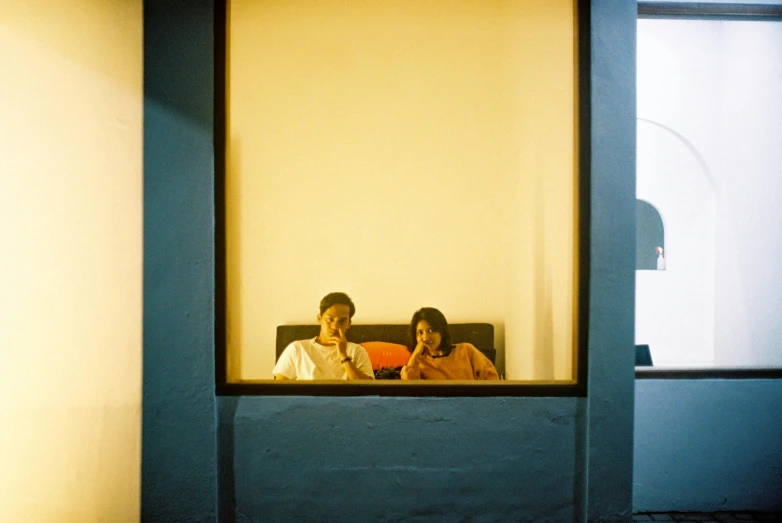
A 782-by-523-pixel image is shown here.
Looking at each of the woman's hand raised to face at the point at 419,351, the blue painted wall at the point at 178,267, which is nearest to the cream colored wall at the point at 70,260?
the blue painted wall at the point at 178,267

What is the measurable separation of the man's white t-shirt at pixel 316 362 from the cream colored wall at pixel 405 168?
0.85 feet

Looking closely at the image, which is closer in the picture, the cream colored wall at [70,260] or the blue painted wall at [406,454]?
the cream colored wall at [70,260]

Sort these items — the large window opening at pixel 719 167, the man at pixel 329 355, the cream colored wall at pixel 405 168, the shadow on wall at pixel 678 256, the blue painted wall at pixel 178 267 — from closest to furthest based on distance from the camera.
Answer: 1. the blue painted wall at pixel 178 267
2. the cream colored wall at pixel 405 168
3. the man at pixel 329 355
4. the large window opening at pixel 719 167
5. the shadow on wall at pixel 678 256

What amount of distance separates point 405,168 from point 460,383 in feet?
8.32

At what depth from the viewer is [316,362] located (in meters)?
3.33

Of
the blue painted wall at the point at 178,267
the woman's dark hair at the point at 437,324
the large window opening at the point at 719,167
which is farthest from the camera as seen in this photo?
the large window opening at the point at 719,167

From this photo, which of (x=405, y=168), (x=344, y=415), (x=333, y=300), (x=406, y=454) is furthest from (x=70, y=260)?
(x=405, y=168)

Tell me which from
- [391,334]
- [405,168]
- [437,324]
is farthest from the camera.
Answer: [391,334]

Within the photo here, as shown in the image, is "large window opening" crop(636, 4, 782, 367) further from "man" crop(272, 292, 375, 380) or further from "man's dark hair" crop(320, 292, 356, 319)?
"man's dark hair" crop(320, 292, 356, 319)

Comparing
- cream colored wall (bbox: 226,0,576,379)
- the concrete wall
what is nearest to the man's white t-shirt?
cream colored wall (bbox: 226,0,576,379)

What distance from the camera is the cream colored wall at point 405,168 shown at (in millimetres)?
2814

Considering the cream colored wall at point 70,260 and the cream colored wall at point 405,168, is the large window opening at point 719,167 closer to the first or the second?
the cream colored wall at point 405,168

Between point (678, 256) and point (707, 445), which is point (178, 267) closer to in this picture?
point (707, 445)

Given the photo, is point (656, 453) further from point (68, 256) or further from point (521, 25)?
point (68, 256)
